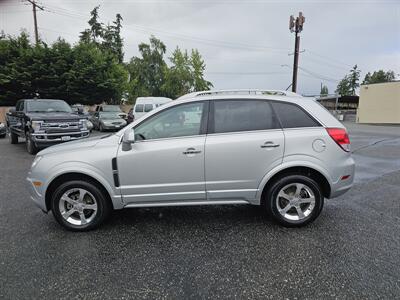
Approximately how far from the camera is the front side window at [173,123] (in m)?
3.19

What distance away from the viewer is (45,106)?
9.27 meters

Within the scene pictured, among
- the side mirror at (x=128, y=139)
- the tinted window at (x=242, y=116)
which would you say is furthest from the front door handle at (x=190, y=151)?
the side mirror at (x=128, y=139)

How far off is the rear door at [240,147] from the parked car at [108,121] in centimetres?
1435

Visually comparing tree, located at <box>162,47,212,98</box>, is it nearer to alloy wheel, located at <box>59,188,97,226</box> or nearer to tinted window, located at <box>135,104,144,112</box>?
tinted window, located at <box>135,104,144,112</box>

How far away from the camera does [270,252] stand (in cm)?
274

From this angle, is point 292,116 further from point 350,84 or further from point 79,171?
point 350,84

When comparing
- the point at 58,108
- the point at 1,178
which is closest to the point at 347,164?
the point at 1,178

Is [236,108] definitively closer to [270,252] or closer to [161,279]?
[270,252]

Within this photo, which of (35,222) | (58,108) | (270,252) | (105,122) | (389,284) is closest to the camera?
(389,284)

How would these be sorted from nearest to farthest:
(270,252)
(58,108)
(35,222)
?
(270,252)
(35,222)
(58,108)

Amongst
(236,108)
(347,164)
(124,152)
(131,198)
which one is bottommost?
(131,198)

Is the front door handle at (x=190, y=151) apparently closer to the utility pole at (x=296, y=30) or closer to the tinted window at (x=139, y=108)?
the tinted window at (x=139, y=108)

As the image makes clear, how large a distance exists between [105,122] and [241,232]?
589 inches

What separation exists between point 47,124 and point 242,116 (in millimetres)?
7316
